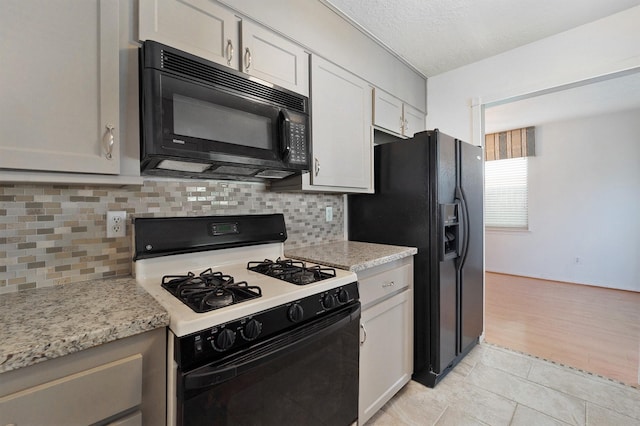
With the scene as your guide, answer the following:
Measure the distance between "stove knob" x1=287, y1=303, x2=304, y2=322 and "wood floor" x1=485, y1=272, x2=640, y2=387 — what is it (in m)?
2.32

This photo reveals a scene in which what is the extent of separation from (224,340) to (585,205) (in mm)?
5628

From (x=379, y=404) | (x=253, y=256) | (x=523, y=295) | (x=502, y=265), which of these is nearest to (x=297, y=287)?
(x=253, y=256)

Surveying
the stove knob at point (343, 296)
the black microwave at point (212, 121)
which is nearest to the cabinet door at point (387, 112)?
the black microwave at point (212, 121)

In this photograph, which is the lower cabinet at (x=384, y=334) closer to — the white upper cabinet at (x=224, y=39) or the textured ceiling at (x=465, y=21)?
the white upper cabinet at (x=224, y=39)

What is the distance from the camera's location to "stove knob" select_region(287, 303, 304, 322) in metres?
1.05

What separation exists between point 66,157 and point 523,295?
15.9 ft

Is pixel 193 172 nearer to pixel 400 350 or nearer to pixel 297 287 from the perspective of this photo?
pixel 297 287

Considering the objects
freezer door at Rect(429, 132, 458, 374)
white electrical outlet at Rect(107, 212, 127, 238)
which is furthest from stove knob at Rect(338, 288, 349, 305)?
white electrical outlet at Rect(107, 212, 127, 238)

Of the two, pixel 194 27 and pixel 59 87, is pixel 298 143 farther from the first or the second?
pixel 59 87

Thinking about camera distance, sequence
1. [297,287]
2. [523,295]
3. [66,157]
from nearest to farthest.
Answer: [66,157]
[297,287]
[523,295]

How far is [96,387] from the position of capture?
2.44 ft

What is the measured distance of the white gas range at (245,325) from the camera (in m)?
0.83

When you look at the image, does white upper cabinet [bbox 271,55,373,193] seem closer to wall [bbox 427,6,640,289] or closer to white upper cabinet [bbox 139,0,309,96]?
white upper cabinet [bbox 139,0,309,96]

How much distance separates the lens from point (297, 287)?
3.73 ft
